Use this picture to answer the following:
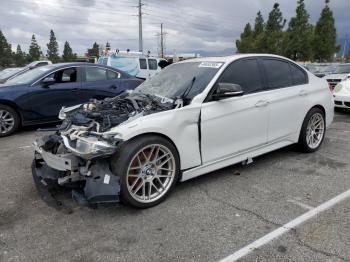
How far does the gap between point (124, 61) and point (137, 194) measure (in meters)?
13.3

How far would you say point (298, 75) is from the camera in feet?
17.0

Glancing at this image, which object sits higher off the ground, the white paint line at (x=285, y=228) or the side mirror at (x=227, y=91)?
the side mirror at (x=227, y=91)

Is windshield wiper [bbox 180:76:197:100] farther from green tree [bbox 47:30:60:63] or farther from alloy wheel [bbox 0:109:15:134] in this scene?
green tree [bbox 47:30:60:63]

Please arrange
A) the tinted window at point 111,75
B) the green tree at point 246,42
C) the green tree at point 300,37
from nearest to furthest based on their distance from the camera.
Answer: the tinted window at point 111,75 < the green tree at point 300,37 < the green tree at point 246,42

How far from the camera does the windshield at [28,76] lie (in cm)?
732

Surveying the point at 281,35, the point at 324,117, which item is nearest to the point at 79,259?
the point at 324,117

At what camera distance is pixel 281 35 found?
117 feet

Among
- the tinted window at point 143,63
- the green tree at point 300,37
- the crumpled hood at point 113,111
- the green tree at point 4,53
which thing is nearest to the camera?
the crumpled hood at point 113,111

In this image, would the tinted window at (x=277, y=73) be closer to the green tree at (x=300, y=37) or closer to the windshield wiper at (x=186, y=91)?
the windshield wiper at (x=186, y=91)

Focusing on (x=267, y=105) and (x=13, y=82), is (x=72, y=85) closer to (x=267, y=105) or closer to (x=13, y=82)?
(x=13, y=82)

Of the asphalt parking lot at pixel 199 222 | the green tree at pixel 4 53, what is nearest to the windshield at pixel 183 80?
the asphalt parking lot at pixel 199 222

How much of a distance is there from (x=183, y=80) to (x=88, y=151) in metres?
1.70

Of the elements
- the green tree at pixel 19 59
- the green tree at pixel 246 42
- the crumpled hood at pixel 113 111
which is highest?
the green tree at pixel 246 42

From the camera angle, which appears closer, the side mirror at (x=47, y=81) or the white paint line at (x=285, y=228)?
the white paint line at (x=285, y=228)
